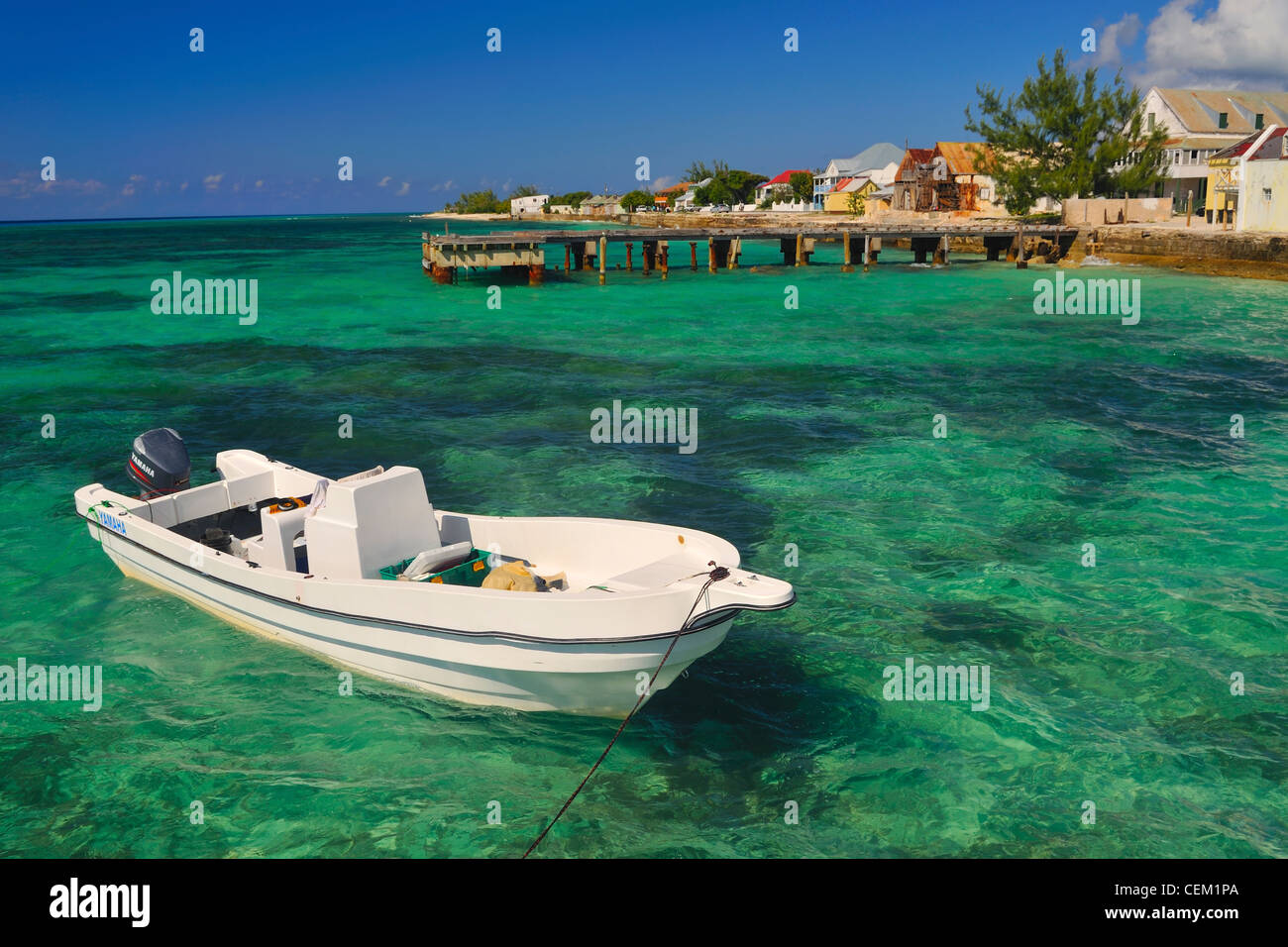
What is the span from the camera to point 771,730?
906 cm

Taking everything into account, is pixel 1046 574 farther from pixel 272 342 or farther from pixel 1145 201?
pixel 1145 201

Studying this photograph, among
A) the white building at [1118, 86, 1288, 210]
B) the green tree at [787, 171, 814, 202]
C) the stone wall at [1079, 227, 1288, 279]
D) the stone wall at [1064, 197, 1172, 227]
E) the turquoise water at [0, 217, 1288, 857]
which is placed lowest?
the turquoise water at [0, 217, 1288, 857]

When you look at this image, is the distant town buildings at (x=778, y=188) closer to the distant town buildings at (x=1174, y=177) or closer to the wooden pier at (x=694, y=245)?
the distant town buildings at (x=1174, y=177)

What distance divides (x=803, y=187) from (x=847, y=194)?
26043 mm

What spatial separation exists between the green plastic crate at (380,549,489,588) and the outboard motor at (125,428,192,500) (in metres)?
4.35

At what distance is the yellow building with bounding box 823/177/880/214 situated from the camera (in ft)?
381

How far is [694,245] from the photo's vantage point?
5922 centimetres

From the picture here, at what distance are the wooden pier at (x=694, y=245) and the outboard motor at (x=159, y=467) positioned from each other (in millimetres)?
39196

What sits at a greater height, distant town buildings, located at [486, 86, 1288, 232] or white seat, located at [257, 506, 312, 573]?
distant town buildings, located at [486, 86, 1288, 232]

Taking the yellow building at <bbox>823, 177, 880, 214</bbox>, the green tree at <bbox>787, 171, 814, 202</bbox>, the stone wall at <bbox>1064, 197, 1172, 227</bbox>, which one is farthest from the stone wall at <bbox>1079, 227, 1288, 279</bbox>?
→ the green tree at <bbox>787, 171, 814, 202</bbox>

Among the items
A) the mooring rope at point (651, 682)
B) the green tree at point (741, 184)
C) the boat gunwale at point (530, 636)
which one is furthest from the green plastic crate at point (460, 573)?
the green tree at point (741, 184)

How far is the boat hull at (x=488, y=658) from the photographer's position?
8.05m

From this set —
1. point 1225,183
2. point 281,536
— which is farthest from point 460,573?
point 1225,183

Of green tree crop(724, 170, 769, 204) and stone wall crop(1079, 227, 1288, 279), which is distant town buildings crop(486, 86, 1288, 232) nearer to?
stone wall crop(1079, 227, 1288, 279)
